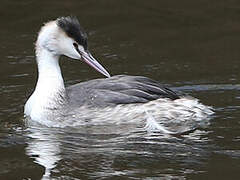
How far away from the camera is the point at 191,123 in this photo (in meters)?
9.92

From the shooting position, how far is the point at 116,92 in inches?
391

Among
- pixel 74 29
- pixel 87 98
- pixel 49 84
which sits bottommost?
pixel 87 98

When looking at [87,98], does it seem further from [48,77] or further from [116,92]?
[48,77]

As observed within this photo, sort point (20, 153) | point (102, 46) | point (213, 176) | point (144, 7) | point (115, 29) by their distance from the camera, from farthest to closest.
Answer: point (144, 7)
point (115, 29)
point (102, 46)
point (20, 153)
point (213, 176)

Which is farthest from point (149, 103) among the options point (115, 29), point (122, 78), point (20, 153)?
point (115, 29)

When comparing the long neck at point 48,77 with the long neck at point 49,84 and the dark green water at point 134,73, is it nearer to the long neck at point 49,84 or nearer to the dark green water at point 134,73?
the long neck at point 49,84

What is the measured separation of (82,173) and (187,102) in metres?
2.66

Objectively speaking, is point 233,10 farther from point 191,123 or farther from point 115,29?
point 191,123

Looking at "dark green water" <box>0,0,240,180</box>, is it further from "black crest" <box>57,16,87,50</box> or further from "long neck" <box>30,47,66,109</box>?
"black crest" <box>57,16,87,50</box>

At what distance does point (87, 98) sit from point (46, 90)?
543 millimetres

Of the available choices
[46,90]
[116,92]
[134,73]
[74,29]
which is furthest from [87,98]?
[134,73]

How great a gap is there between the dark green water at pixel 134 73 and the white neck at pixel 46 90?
0.82 ft

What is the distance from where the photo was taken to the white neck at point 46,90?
32.3ft

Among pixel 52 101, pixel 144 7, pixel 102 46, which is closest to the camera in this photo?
pixel 52 101
